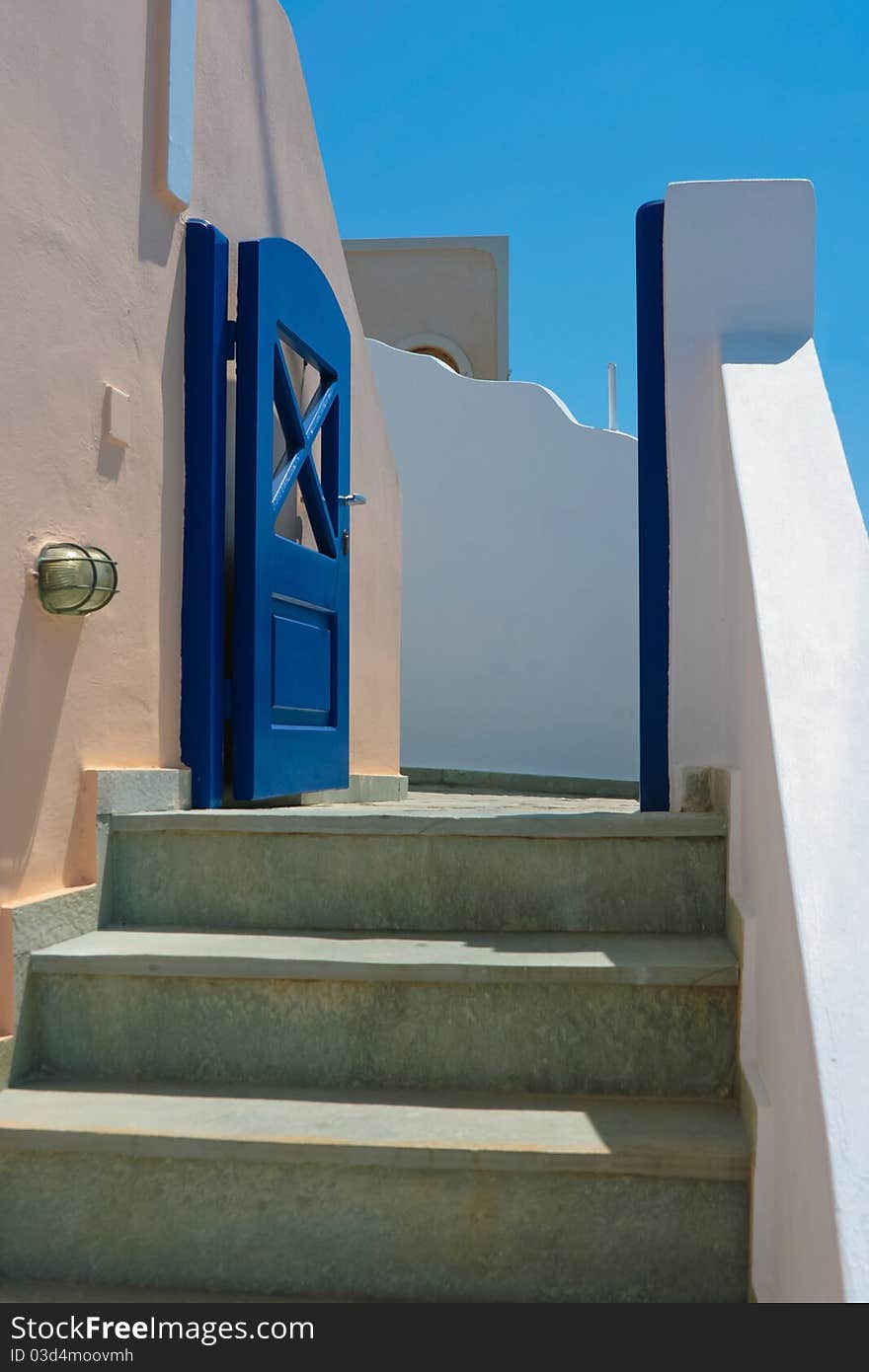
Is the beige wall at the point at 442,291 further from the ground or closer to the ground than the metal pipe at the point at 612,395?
further from the ground

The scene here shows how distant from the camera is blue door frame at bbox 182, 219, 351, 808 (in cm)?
288

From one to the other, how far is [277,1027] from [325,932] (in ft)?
0.91

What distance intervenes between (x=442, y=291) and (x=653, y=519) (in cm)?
994

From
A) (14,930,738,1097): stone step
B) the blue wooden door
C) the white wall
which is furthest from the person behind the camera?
the blue wooden door

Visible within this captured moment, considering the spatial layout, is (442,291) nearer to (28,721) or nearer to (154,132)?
(154,132)

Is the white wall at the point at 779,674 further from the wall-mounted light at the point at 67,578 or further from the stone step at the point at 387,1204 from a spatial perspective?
the wall-mounted light at the point at 67,578

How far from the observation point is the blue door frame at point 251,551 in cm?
288

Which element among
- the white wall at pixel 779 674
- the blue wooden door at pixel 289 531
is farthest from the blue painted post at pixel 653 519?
the blue wooden door at pixel 289 531

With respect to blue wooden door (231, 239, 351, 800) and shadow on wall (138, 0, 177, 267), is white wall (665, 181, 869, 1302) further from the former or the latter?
shadow on wall (138, 0, 177, 267)

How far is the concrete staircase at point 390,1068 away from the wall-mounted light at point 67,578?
1.55 ft

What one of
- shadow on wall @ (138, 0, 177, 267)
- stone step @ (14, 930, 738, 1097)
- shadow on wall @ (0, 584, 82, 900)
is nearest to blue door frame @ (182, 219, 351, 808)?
shadow on wall @ (138, 0, 177, 267)

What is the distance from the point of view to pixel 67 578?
2.17 metres

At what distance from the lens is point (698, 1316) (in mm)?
1558

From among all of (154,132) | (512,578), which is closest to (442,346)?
(512,578)
